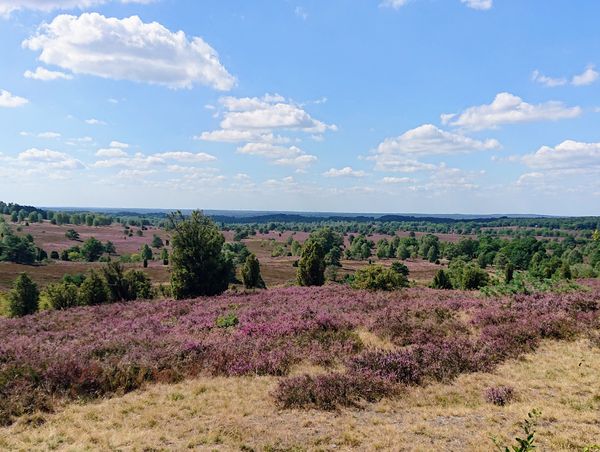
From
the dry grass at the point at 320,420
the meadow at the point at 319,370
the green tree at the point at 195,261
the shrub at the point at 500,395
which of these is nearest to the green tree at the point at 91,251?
the green tree at the point at 195,261

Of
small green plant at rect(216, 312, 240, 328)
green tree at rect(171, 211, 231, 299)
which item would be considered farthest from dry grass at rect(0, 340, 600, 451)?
green tree at rect(171, 211, 231, 299)

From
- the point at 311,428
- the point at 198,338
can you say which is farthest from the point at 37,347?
the point at 311,428

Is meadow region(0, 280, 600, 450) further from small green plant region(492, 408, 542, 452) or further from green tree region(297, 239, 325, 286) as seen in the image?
green tree region(297, 239, 325, 286)

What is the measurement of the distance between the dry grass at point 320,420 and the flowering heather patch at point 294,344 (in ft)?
2.53

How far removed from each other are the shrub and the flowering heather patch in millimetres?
1507

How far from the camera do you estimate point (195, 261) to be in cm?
3247

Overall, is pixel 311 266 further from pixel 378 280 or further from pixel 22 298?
pixel 22 298

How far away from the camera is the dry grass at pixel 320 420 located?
8.48m

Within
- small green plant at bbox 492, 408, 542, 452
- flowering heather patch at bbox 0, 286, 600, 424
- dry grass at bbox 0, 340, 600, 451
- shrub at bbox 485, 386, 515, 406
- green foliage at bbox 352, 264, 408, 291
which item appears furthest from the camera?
green foliage at bbox 352, 264, 408, 291

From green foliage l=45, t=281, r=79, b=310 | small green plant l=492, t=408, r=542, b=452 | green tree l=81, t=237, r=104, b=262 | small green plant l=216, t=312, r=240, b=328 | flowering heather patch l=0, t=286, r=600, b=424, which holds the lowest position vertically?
green tree l=81, t=237, r=104, b=262

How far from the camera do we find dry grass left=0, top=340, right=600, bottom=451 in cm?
848

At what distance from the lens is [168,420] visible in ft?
32.1

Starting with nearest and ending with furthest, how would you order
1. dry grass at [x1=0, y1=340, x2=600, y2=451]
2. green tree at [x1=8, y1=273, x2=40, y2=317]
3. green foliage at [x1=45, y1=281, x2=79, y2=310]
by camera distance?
dry grass at [x1=0, y1=340, x2=600, y2=451] < green foliage at [x1=45, y1=281, x2=79, y2=310] < green tree at [x1=8, y1=273, x2=40, y2=317]

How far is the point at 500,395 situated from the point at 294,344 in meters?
7.47
